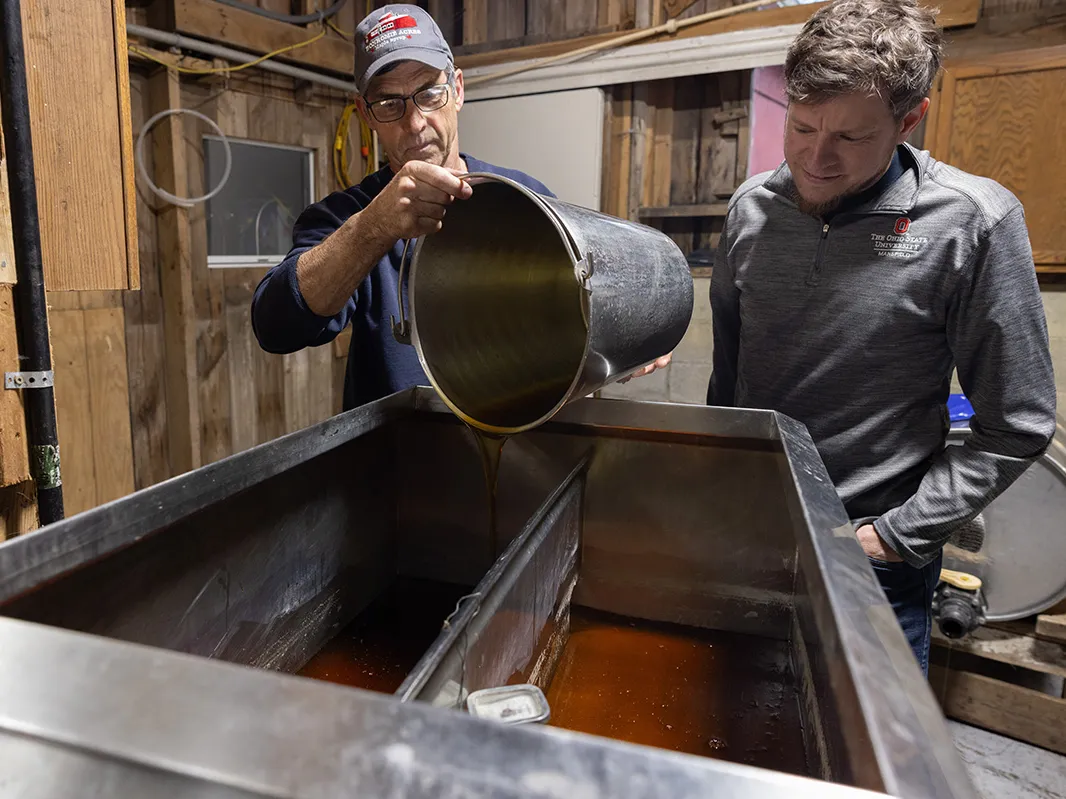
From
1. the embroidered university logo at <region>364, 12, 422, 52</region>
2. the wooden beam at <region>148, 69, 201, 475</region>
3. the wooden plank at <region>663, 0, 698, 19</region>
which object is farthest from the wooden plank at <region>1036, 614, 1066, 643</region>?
the wooden beam at <region>148, 69, 201, 475</region>

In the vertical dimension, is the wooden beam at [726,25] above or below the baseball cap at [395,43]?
above

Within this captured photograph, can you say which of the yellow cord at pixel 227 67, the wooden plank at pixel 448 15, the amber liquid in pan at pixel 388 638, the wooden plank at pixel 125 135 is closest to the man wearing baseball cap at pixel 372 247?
the wooden plank at pixel 125 135

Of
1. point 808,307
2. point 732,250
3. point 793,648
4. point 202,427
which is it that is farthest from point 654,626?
point 202,427

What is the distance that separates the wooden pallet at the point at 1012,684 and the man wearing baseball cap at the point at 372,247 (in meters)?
1.92

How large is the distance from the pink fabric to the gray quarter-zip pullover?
5.95 ft

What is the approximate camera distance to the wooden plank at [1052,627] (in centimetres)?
213

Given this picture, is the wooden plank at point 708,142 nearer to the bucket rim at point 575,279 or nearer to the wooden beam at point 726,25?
the wooden beam at point 726,25

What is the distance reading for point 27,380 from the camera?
1454mm

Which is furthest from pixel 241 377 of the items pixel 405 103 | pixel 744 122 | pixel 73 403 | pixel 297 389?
pixel 744 122

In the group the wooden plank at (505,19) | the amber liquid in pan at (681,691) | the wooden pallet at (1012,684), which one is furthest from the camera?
the wooden plank at (505,19)

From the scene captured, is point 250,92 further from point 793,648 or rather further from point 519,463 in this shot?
point 793,648

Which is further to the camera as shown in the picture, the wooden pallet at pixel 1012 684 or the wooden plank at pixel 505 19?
the wooden plank at pixel 505 19

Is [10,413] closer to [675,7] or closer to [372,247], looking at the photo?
[372,247]

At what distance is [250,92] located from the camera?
327 cm
